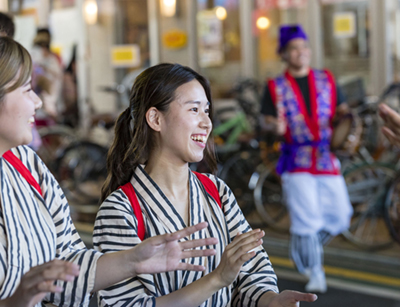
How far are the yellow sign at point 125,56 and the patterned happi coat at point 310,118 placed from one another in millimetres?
5524

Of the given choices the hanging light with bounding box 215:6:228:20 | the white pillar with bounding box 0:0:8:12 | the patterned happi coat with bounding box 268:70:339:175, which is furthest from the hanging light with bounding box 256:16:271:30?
the white pillar with bounding box 0:0:8:12

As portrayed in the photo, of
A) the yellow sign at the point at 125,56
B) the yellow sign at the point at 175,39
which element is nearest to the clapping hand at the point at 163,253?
the yellow sign at the point at 175,39

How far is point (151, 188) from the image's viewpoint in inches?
75.5

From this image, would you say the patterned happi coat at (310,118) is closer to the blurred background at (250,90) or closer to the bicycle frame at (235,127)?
the blurred background at (250,90)

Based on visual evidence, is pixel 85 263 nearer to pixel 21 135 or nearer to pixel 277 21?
pixel 21 135

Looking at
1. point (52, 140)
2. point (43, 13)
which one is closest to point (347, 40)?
point (52, 140)

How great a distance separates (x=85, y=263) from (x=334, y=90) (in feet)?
10.5

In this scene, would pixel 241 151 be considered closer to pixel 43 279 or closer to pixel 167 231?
pixel 167 231

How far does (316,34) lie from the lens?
7328mm

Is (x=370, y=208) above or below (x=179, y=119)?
below

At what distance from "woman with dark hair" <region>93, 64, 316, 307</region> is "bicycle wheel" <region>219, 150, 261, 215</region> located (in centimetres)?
461

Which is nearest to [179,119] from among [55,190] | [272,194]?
[55,190]

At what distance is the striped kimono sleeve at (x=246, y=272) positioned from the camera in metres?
1.90

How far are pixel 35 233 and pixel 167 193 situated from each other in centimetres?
44
